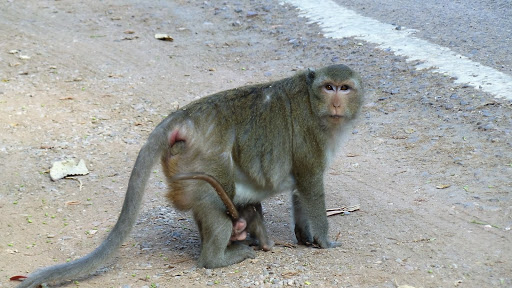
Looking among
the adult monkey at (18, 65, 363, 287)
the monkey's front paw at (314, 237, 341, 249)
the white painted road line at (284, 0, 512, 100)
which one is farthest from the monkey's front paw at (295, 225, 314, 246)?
the white painted road line at (284, 0, 512, 100)

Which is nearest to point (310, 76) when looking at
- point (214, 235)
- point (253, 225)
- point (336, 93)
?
point (336, 93)

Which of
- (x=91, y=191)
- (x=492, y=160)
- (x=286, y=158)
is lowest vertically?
(x=91, y=191)

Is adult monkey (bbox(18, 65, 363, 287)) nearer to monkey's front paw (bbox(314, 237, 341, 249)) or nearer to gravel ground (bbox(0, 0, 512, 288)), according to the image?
monkey's front paw (bbox(314, 237, 341, 249))

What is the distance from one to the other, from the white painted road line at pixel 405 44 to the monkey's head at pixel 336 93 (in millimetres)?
3282

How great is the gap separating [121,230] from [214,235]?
2.39 feet

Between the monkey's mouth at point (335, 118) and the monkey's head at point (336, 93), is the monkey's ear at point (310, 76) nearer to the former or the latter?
the monkey's head at point (336, 93)

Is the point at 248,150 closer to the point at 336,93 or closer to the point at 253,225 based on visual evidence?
the point at 253,225

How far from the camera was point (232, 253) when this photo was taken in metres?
5.23

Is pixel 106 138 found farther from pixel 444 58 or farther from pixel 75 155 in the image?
pixel 444 58

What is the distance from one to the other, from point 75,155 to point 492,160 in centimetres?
439

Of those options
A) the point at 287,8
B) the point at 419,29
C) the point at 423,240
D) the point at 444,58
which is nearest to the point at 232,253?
the point at 423,240

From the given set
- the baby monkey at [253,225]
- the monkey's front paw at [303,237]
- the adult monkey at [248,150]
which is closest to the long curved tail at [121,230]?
the adult monkey at [248,150]

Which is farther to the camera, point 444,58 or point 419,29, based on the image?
point 419,29

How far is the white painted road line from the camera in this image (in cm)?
812
